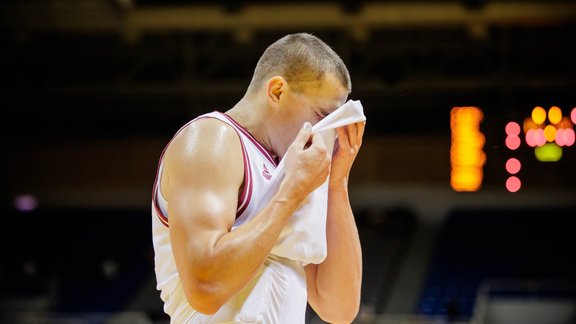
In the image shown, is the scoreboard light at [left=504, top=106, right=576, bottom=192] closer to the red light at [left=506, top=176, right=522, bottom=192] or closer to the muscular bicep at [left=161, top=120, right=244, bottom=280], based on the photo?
the red light at [left=506, top=176, right=522, bottom=192]

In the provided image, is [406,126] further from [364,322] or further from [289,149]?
[289,149]

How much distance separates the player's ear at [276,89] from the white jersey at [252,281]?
11 cm

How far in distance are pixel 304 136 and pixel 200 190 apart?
298mm

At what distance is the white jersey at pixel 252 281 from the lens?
7.06 feet

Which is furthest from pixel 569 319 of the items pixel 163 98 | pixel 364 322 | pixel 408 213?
pixel 163 98

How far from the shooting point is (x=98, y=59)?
15398mm

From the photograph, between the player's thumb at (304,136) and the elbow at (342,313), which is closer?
the player's thumb at (304,136)

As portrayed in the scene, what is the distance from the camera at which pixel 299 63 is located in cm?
235

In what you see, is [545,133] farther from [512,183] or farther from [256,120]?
[256,120]

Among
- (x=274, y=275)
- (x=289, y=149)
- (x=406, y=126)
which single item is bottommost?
(x=406, y=126)

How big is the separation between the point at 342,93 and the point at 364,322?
30.3 feet

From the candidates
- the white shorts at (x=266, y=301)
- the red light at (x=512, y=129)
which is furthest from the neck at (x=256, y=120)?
the red light at (x=512, y=129)

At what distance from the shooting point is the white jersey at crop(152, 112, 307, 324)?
215cm

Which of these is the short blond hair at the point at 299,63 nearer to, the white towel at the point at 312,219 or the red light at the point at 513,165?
the white towel at the point at 312,219
